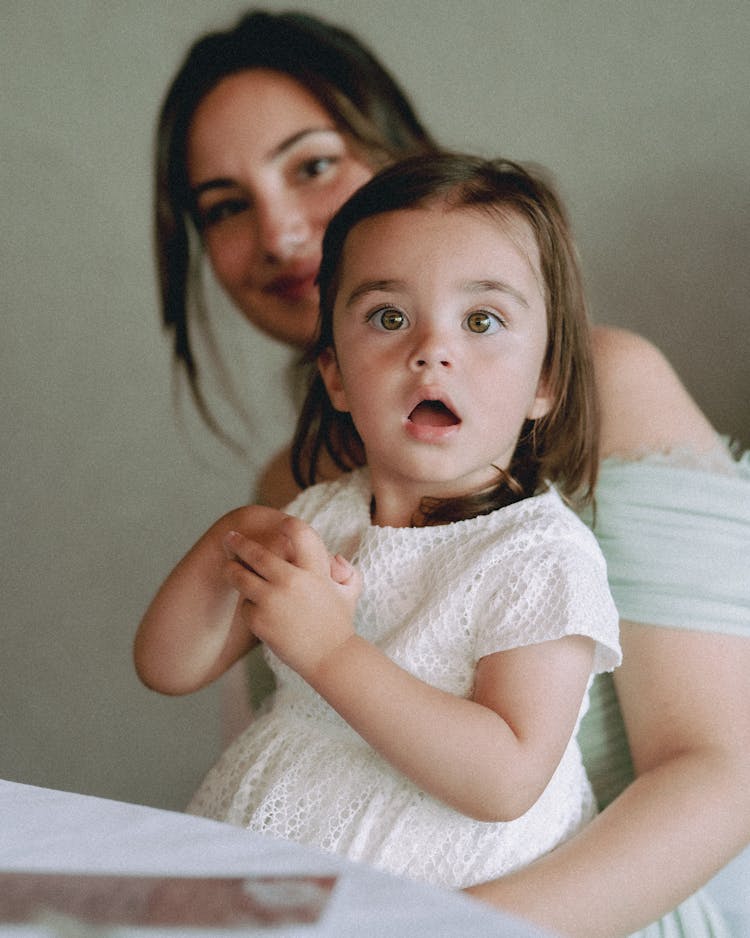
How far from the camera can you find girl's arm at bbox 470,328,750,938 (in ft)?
2.71

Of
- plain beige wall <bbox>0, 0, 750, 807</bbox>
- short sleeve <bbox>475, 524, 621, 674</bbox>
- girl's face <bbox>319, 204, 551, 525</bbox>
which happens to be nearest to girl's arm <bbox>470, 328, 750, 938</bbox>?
short sleeve <bbox>475, 524, 621, 674</bbox>

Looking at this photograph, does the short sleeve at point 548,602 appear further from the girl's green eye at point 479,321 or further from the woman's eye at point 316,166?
the woman's eye at point 316,166

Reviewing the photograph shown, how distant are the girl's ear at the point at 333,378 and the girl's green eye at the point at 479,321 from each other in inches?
7.2

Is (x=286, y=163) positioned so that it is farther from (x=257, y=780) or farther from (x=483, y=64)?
(x=257, y=780)

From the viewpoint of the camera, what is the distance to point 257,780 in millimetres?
956

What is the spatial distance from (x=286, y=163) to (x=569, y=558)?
88cm

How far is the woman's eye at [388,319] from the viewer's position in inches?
36.4

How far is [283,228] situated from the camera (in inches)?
58.6

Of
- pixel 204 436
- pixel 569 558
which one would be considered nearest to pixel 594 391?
pixel 569 558

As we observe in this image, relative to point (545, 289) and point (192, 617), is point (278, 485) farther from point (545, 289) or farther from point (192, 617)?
point (545, 289)

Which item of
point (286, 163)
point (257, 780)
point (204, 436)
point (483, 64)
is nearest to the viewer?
point (257, 780)

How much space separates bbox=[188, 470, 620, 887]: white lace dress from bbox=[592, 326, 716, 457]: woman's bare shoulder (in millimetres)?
198

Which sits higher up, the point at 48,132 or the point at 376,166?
the point at 48,132

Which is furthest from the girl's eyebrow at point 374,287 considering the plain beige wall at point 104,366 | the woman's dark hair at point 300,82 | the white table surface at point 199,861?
the plain beige wall at point 104,366
